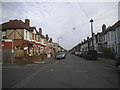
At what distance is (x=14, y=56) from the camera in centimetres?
2255

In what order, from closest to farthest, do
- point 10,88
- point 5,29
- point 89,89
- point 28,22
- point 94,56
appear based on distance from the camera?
point 89,89 < point 10,88 < point 5,29 < point 94,56 < point 28,22

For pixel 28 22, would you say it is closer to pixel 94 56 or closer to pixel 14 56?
pixel 14 56

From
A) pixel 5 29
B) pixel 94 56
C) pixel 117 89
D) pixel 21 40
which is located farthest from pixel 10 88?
pixel 94 56

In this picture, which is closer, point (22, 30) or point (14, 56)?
point (14, 56)

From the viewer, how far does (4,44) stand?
79.5 feet

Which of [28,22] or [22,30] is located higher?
[28,22]

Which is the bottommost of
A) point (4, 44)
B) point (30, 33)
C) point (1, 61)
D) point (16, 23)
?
point (1, 61)

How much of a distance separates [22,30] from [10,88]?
19884mm

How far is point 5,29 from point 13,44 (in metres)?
3.72

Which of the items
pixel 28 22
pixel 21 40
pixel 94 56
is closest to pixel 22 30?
pixel 21 40

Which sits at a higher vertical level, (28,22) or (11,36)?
(28,22)

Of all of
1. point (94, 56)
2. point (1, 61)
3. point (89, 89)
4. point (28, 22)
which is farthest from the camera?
point (28, 22)

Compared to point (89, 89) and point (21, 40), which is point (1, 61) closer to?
point (21, 40)

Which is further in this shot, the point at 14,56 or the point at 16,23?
the point at 16,23
